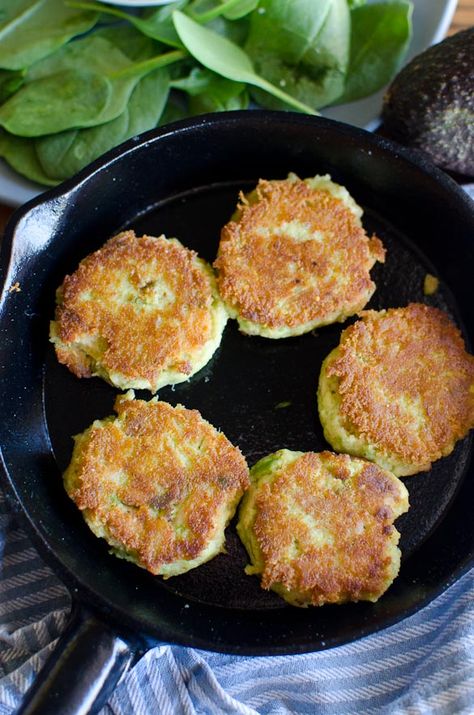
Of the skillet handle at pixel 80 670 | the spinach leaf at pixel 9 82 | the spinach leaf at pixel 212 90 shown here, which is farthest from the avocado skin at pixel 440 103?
the skillet handle at pixel 80 670

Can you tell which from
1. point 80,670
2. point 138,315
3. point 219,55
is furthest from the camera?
point 219,55

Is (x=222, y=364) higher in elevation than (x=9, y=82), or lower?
lower

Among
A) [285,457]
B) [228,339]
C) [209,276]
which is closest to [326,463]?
[285,457]

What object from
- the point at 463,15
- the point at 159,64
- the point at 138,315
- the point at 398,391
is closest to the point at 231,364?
the point at 138,315

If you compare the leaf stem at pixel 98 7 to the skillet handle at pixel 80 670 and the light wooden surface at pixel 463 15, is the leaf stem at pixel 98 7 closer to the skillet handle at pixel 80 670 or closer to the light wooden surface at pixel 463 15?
the light wooden surface at pixel 463 15

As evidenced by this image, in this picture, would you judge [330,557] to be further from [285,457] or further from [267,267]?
[267,267]

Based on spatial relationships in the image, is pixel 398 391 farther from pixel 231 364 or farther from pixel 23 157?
pixel 23 157
